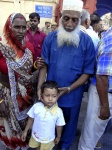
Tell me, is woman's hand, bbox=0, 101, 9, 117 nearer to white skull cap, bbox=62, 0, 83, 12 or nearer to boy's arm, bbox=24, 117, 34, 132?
boy's arm, bbox=24, 117, 34, 132

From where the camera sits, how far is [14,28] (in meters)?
2.16

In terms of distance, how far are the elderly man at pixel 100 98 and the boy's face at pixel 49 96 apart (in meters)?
0.44

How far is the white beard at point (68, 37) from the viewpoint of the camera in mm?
2297

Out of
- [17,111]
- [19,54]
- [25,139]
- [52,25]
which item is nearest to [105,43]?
[19,54]

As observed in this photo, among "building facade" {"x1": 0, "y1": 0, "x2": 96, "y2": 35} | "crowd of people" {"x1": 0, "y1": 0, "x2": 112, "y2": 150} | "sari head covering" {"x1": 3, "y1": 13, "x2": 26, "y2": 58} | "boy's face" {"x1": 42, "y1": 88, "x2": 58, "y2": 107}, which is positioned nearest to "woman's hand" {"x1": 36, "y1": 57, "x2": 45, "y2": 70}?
"crowd of people" {"x1": 0, "y1": 0, "x2": 112, "y2": 150}

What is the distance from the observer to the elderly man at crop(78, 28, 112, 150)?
2.01 metres

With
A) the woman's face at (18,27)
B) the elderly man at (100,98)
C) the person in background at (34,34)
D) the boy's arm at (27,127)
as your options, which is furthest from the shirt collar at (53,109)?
the person in background at (34,34)

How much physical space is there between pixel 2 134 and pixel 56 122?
730mm

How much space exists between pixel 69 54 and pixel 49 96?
51 centimetres

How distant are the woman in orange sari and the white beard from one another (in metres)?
0.32

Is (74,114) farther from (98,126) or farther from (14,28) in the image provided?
(14,28)

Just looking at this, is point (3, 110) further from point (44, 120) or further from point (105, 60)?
point (105, 60)

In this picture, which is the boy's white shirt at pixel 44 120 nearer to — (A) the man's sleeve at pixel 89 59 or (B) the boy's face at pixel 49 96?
(B) the boy's face at pixel 49 96

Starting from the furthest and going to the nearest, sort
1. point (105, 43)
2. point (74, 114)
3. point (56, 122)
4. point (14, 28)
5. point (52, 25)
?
point (52, 25), point (74, 114), point (56, 122), point (14, 28), point (105, 43)
